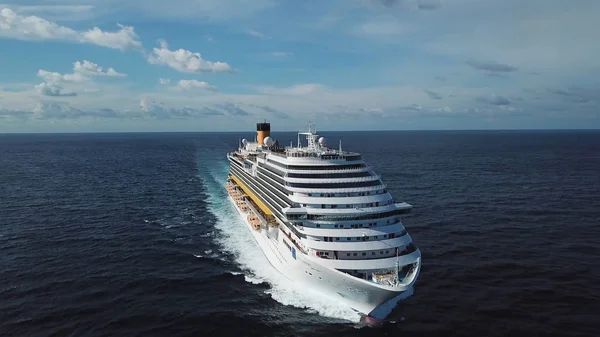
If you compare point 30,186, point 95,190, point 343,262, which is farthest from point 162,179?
point 343,262

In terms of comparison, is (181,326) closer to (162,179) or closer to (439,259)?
(439,259)

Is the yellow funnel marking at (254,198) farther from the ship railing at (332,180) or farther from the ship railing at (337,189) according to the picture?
the ship railing at (337,189)

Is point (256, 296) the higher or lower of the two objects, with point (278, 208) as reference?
lower

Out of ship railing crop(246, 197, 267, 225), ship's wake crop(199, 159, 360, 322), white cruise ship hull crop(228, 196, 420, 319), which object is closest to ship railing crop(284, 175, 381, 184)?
white cruise ship hull crop(228, 196, 420, 319)

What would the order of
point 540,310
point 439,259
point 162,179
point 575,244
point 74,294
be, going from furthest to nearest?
point 162,179 < point 575,244 < point 439,259 < point 74,294 < point 540,310

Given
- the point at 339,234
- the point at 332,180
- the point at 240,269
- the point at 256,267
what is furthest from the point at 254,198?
the point at 339,234

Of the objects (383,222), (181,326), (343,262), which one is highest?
(383,222)

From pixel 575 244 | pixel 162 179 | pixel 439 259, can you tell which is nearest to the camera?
pixel 439 259

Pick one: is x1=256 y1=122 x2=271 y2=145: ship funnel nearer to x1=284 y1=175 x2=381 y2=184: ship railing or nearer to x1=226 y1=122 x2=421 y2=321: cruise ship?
x1=226 y1=122 x2=421 y2=321: cruise ship
